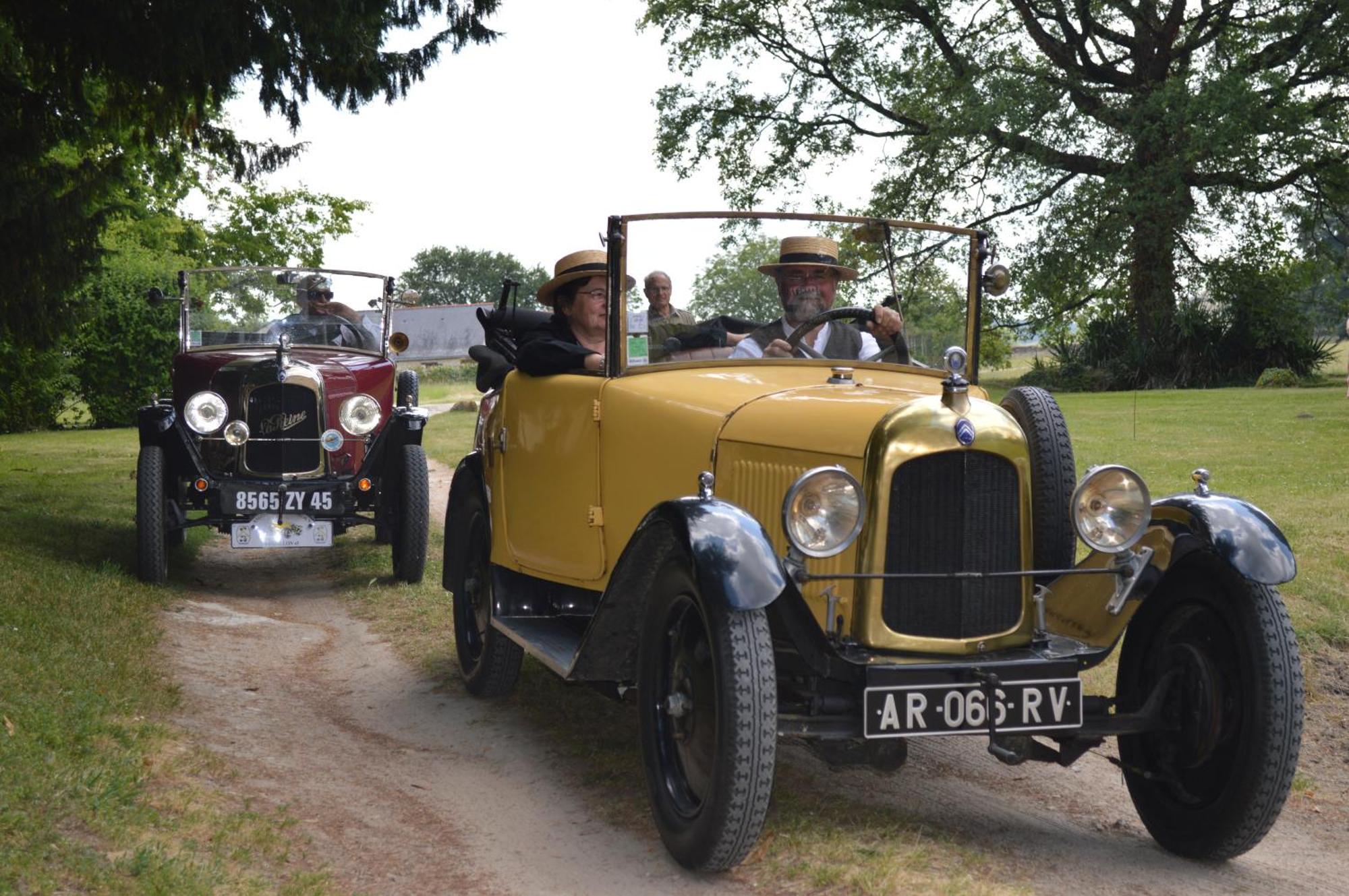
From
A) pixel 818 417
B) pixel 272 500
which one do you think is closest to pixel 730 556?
pixel 818 417

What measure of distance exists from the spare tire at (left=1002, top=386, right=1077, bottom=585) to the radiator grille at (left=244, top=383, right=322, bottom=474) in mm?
6193

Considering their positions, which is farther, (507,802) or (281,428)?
(281,428)

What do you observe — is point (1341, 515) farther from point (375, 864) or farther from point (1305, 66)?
point (1305, 66)

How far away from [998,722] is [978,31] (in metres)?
26.3

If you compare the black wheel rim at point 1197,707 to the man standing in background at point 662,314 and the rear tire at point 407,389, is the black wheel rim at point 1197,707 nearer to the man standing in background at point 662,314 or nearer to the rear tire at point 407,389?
the man standing in background at point 662,314

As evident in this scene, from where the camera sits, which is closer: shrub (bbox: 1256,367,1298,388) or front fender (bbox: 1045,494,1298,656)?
front fender (bbox: 1045,494,1298,656)

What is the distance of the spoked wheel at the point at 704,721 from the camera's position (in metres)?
3.75

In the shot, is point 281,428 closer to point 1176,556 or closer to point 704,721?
point 704,721

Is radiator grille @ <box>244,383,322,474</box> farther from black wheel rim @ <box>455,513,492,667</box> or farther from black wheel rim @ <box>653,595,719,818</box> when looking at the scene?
black wheel rim @ <box>653,595,719,818</box>

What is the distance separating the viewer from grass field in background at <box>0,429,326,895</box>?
3752 millimetres

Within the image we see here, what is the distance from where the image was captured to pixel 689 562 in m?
4.09

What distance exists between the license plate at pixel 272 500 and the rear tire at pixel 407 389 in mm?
1564

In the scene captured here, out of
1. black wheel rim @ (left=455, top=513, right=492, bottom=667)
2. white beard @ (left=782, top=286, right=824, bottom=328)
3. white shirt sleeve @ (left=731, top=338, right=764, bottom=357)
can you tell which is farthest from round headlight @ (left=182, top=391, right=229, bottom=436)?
white beard @ (left=782, top=286, right=824, bottom=328)

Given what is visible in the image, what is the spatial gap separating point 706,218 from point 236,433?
5.26 metres
